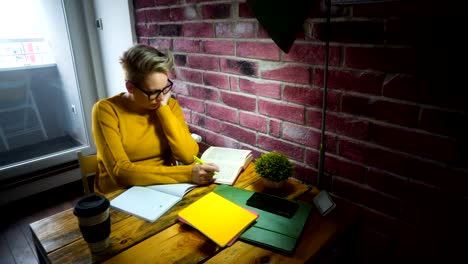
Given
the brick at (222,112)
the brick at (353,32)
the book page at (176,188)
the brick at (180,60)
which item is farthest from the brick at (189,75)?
the brick at (353,32)

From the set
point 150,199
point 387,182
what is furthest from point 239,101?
point 387,182

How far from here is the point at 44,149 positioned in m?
2.90

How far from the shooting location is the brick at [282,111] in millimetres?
1371

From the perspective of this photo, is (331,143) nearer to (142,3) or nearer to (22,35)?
(142,3)

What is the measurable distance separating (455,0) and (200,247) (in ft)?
3.38

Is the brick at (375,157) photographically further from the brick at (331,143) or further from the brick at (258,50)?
the brick at (258,50)

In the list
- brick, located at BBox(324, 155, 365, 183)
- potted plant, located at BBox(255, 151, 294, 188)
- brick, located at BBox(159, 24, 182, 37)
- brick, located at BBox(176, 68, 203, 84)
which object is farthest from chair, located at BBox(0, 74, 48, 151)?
brick, located at BBox(324, 155, 365, 183)

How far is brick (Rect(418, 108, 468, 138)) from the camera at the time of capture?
0.94 metres

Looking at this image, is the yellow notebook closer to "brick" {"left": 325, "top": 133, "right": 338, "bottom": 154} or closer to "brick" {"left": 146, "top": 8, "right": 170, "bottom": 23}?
"brick" {"left": 325, "top": 133, "right": 338, "bottom": 154}

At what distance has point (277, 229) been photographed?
1.06 m

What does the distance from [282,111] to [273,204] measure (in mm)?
444

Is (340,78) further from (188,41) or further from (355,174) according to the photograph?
(188,41)

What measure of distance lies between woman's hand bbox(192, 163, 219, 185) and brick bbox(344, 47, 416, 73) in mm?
690

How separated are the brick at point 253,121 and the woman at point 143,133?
315 millimetres
